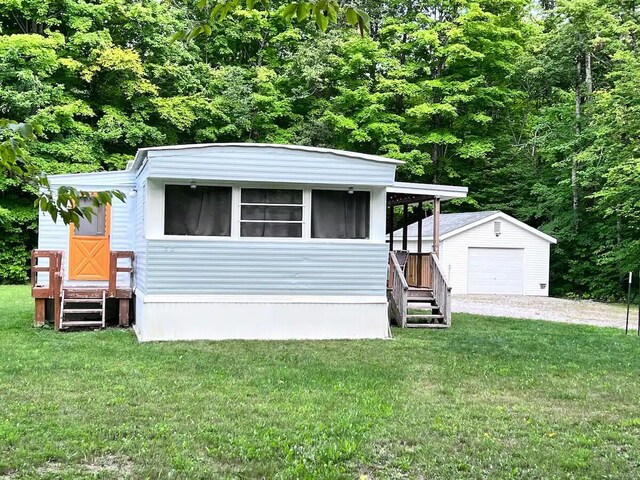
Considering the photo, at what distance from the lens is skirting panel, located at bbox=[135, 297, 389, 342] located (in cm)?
887

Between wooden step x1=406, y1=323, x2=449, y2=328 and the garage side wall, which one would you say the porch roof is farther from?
the garage side wall

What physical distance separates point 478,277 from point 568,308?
4.86m

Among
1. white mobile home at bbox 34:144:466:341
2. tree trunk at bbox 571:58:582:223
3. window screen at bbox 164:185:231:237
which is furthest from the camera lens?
tree trunk at bbox 571:58:582:223

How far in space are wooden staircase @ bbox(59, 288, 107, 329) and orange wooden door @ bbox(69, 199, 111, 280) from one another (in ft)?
3.09

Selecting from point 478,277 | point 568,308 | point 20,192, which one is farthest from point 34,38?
point 568,308

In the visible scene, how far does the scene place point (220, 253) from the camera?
9.03 m

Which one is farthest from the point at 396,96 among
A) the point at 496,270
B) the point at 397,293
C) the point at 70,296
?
the point at 70,296

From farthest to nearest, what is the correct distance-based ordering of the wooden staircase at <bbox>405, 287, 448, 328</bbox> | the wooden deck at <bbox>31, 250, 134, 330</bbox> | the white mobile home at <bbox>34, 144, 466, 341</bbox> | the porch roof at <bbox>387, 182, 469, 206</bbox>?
the wooden staircase at <bbox>405, 287, 448, 328</bbox>
the porch roof at <bbox>387, 182, 469, 206</bbox>
the wooden deck at <bbox>31, 250, 134, 330</bbox>
the white mobile home at <bbox>34, 144, 466, 341</bbox>

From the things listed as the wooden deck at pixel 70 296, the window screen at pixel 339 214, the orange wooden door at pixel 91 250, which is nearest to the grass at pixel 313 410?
the wooden deck at pixel 70 296

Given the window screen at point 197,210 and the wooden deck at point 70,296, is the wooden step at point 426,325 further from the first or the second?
the wooden deck at point 70,296

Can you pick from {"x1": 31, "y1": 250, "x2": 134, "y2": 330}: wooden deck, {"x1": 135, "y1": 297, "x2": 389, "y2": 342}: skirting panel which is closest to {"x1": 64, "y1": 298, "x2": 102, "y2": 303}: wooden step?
{"x1": 31, "y1": 250, "x2": 134, "y2": 330}: wooden deck

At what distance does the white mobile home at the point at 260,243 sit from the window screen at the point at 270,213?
0.05 ft

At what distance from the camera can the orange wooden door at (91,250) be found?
11.4 m

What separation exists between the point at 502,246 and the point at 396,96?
9.30 m
